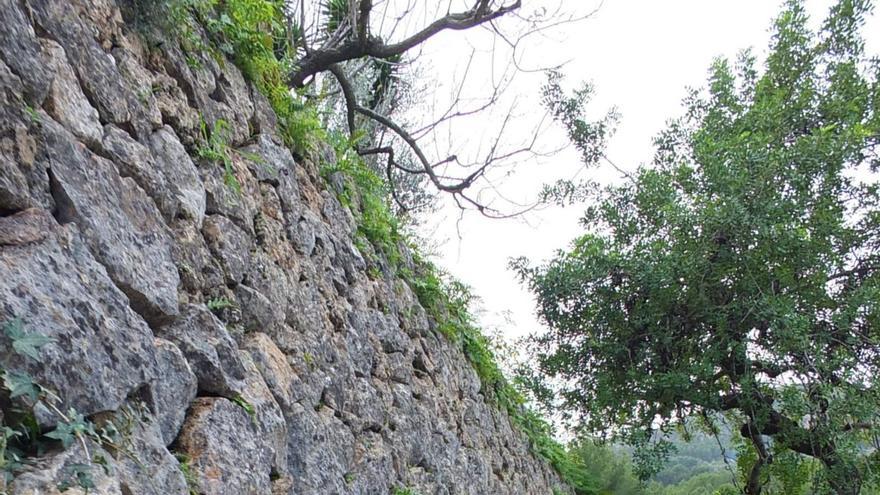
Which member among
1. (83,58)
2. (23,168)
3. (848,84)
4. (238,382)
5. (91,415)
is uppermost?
(848,84)

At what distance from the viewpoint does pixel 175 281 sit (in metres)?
2.08

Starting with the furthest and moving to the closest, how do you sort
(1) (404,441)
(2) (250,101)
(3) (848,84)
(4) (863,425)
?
(3) (848,84) → (4) (863,425) → (1) (404,441) → (2) (250,101)

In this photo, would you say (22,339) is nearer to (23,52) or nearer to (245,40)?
(23,52)

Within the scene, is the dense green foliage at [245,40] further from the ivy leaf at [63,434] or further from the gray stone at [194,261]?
the ivy leaf at [63,434]

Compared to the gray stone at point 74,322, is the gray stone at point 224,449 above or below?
below

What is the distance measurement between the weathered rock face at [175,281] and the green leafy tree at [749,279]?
391cm

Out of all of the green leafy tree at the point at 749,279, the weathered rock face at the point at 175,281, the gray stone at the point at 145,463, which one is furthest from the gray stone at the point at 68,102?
the green leafy tree at the point at 749,279

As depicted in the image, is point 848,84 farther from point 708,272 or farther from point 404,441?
point 404,441

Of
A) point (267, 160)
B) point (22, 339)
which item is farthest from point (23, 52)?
point (267, 160)

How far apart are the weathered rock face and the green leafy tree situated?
3910 millimetres

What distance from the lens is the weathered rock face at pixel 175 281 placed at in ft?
5.05

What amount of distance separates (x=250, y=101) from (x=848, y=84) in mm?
6898

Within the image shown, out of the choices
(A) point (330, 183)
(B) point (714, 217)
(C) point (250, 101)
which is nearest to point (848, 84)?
(B) point (714, 217)

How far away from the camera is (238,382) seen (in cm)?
223
